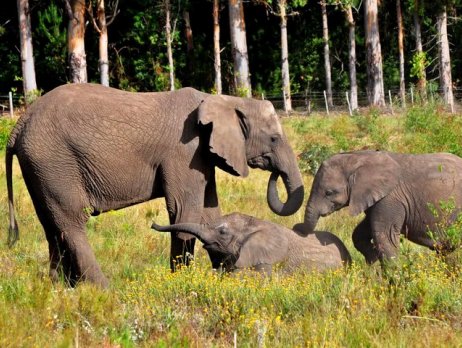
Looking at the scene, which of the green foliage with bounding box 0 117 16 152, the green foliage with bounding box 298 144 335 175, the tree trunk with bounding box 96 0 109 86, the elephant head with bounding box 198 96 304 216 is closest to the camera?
the elephant head with bounding box 198 96 304 216

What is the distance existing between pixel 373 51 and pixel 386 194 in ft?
69.2

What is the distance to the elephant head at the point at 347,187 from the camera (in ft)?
35.7

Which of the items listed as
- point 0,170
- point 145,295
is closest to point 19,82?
point 0,170

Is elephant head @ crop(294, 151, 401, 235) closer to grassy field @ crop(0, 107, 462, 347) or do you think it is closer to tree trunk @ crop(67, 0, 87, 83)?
grassy field @ crop(0, 107, 462, 347)

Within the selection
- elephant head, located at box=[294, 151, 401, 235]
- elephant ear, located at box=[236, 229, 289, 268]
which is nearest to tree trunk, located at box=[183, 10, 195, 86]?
elephant head, located at box=[294, 151, 401, 235]

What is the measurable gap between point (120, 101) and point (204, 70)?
31015mm

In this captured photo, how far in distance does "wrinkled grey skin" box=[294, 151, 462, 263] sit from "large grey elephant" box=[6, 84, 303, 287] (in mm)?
1063

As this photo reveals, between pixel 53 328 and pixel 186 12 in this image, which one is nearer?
pixel 53 328

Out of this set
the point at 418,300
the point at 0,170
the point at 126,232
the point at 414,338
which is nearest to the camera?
the point at 414,338

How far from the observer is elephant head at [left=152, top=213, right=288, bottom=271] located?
1007cm

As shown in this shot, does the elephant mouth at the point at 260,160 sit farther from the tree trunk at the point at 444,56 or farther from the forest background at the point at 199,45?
the tree trunk at the point at 444,56

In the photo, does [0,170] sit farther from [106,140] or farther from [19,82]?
[19,82]

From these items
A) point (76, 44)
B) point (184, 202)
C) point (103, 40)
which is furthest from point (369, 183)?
point (103, 40)

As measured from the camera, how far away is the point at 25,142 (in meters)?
9.90
